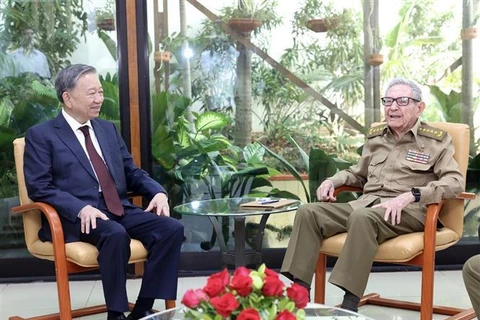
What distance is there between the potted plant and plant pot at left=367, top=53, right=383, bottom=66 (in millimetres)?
644

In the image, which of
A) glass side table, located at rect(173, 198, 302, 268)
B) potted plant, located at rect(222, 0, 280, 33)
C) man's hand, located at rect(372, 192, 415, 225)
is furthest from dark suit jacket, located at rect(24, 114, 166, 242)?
potted plant, located at rect(222, 0, 280, 33)

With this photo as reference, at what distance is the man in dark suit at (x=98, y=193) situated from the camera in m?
3.49

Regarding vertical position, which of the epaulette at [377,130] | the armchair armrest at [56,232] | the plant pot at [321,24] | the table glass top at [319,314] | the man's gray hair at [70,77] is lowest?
the table glass top at [319,314]

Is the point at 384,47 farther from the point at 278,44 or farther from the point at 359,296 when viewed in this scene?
the point at 359,296

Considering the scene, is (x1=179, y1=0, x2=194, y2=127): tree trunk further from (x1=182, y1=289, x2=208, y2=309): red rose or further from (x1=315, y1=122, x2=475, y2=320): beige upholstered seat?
(x1=182, y1=289, x2=208, y2=309): red rose

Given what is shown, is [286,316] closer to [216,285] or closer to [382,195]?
[216,285]

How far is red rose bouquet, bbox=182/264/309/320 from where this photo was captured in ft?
6.54

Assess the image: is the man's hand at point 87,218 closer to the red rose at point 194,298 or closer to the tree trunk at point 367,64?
the red rose at point 194,298

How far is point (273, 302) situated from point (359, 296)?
144cm

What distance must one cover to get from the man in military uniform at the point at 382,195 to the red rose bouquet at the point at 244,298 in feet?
4.58

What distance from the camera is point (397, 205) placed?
3547 millimetres

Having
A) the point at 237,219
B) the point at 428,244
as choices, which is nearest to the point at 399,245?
the point at 428,244

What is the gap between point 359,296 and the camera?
3434mm

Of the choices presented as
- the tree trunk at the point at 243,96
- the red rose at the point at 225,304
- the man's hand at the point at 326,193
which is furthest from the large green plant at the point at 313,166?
the red rose at the point at 225,304
